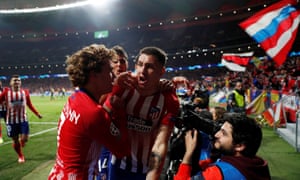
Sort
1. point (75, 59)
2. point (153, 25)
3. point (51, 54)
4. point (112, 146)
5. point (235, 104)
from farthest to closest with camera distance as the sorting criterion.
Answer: point (51, 54) → point (153, 25) → point (235, 104) → point (75, 59) → point (112, 146)

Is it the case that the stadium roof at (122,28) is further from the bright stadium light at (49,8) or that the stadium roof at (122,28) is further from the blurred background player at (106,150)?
the blurred background player at (106,150)

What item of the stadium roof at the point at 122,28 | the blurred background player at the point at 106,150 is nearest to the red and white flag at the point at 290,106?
the blurred background player at the point at 106,150

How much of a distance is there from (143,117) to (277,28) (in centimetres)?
489

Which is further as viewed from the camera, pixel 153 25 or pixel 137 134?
pixel 153 25

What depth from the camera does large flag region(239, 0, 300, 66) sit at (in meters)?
5.68

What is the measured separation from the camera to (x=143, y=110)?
2.48 m

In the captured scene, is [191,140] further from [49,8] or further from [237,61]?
[49,8]

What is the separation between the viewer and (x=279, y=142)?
812 cm

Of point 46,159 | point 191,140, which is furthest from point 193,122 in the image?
point 46,159

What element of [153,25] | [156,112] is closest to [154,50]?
[156,112]

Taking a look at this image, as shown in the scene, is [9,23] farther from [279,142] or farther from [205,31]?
[279,142]

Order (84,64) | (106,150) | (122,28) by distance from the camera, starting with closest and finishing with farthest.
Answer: (84,64)
(106,150)
(122,28)

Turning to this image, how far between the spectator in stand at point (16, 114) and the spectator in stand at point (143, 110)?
516 cm

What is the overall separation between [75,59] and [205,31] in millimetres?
51146
